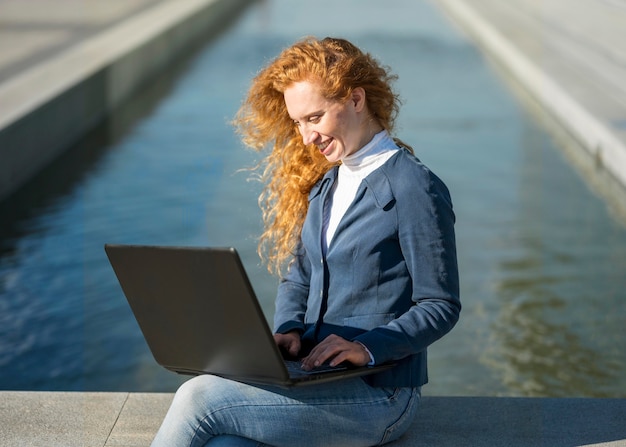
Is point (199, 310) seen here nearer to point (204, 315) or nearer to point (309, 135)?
point (204, 315)

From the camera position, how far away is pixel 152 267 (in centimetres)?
216

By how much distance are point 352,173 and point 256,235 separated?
409 centimetres

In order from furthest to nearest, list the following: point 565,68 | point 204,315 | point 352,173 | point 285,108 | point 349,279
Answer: point 565,68
point 285,108
point 352,173
point 349,279
point 204,315

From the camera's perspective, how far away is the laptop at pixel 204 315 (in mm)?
2062

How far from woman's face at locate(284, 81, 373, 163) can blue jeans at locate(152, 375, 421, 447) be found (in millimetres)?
524

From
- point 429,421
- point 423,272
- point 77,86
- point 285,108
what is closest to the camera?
point 423,272

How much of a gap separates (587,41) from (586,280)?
9.90 metres

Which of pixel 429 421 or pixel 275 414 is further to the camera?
pixel 429 421

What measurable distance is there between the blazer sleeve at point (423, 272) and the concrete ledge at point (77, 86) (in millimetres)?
5309

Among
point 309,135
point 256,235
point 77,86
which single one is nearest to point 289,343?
point 309,135

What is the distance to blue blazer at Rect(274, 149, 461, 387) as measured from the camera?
2.29 m

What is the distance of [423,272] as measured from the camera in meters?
2.31

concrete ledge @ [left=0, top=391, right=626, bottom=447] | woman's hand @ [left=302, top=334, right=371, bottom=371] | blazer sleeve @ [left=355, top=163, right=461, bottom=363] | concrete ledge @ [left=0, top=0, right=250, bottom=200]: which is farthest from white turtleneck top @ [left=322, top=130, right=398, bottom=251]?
concrete ledge @ [left=0, top=0, right=250, bottom=200]

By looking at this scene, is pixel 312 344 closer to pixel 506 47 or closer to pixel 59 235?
pixel 59 235
